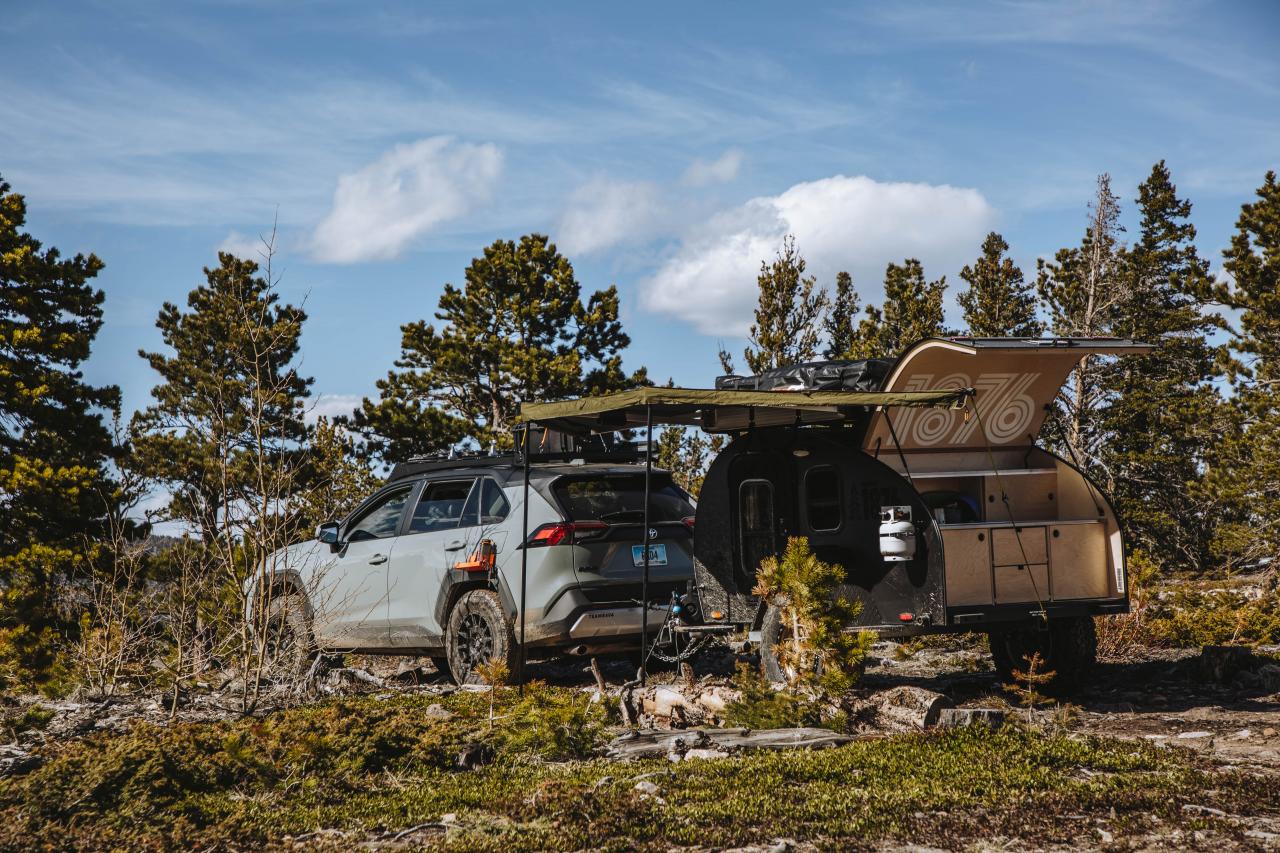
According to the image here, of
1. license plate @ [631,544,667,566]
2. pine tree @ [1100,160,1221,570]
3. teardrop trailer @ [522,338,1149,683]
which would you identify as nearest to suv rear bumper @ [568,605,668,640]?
license plate @ [631,544,667,566]

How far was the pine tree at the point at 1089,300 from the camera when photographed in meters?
29.8

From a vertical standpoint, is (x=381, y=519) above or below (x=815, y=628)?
above

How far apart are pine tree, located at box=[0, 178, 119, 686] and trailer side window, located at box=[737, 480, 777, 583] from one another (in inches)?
647

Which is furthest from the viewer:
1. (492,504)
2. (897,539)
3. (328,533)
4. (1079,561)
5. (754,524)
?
(328,533)

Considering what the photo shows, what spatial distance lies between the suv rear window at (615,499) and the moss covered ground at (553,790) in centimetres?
285

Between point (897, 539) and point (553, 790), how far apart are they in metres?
3.58

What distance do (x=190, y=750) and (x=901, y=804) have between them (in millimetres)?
3849

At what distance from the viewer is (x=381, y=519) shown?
11305 millimetres

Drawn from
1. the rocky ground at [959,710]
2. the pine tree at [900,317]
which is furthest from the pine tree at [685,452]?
the rocky ground at [959,710]

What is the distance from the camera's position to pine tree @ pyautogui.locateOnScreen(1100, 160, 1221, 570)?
31.1 meters

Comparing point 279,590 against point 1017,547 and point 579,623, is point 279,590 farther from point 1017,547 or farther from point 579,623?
point 1017,547

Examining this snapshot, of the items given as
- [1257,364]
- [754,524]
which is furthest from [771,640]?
[1257,364]

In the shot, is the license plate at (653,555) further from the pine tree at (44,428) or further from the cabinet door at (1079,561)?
the pine tree at (44,428)

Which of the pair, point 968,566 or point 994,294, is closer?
point 968,566
